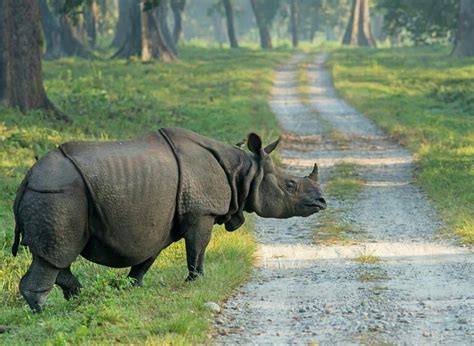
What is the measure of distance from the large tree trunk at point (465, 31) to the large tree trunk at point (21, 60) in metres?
24.9

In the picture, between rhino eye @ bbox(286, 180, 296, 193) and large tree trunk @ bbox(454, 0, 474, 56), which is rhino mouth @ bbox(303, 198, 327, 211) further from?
large tree trunk @ bbox(454, 0, 474, 56)

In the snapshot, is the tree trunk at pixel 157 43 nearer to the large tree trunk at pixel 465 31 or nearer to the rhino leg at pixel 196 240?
the large tree trunk at pixel 465 31

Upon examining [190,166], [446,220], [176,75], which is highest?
[190,166]

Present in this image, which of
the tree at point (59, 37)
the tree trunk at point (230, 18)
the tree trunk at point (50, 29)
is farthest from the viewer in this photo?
the tree trunk at point (230, 18)

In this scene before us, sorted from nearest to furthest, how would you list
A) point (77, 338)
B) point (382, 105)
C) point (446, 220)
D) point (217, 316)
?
point (77, 338), point (217, 316), point (446, 220), point (382, 105)

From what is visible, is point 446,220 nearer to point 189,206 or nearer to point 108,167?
point 189,206

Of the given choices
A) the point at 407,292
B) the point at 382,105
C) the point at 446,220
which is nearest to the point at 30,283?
the point at 407,292

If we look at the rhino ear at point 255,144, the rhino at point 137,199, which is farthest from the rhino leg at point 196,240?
the rhino ear at point 255,144

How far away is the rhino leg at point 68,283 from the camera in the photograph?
9.14 meters

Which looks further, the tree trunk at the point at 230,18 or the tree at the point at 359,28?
the tree at the point at 359,28

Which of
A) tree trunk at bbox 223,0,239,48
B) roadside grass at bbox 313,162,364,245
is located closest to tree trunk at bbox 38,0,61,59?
tree trunk at bbox 223,0,239,48

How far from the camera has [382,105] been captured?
2959cm

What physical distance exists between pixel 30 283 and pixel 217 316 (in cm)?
145

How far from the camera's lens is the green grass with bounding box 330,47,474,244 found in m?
15.7
